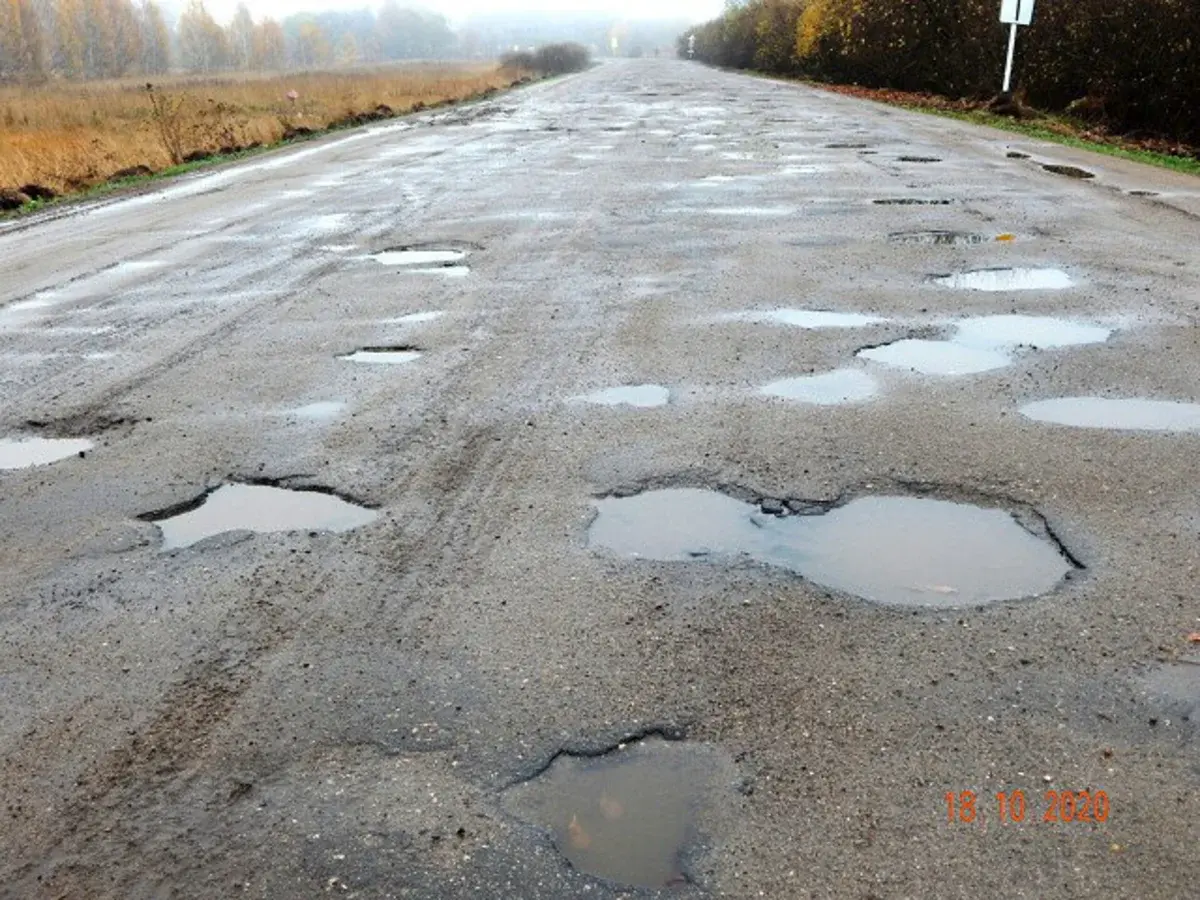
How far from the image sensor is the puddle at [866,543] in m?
3.61

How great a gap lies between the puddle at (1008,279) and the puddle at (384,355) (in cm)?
393

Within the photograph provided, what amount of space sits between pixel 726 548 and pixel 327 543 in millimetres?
1538

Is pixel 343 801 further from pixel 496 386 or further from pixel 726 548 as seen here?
pixel 496 386

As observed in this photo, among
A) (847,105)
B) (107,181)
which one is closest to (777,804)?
(107,181)

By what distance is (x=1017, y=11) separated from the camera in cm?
2197

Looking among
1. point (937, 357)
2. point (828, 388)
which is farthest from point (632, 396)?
point (937, 357)

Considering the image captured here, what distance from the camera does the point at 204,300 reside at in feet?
26.3

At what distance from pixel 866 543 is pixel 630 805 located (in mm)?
1676

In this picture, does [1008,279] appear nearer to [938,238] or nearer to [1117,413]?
[938,238]

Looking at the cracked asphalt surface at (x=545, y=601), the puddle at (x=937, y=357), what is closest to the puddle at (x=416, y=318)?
the cracked asphalt surface at (x=545, y=601)

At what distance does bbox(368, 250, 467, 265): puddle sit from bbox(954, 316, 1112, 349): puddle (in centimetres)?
451

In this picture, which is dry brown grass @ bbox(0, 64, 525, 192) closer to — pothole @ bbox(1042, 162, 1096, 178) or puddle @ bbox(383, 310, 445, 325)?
puddle @ bbox(383, 310, 445, 325)

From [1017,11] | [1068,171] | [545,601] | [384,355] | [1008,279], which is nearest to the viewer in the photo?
[545,601]

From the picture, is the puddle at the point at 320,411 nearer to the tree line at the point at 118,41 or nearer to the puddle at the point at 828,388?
the puddle at the point at 828,388
